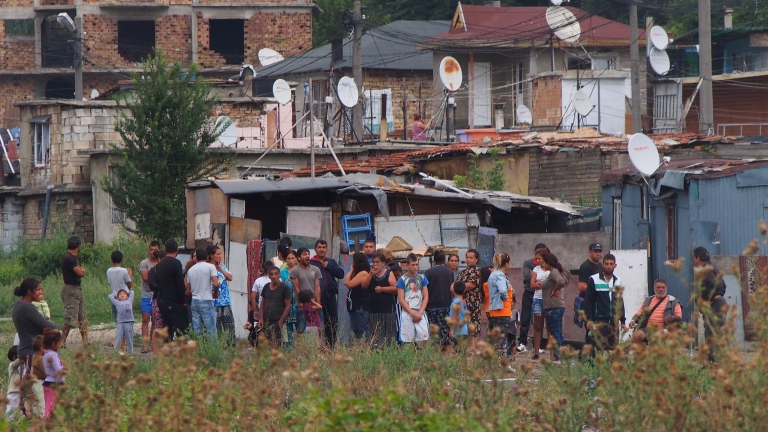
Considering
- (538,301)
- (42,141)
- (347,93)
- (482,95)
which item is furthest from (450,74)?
(538,301)

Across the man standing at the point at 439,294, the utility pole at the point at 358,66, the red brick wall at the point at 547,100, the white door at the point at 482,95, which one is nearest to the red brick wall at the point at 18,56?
the white door at the point at 482,95

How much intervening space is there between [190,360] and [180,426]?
0.49 meters

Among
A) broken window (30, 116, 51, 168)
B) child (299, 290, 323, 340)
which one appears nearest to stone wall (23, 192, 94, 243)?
broken window (30, 116, 51, 168)

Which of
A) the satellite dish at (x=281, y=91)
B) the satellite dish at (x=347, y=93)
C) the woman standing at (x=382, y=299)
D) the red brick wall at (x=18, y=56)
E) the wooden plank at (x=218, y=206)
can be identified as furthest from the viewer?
the red brick wall at (x=18, y=56)

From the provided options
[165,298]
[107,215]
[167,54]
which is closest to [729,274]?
[165,298]

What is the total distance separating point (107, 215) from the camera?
28797 mm

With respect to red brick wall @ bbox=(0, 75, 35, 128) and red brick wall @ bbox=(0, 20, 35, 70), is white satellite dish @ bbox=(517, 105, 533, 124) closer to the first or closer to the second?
red brick wall @ bbox=(0, 75, 35, 128)

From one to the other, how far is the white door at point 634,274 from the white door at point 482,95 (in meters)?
22.0

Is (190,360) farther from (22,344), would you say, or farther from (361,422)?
(22,344)

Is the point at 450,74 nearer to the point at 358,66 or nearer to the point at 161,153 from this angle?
the point at 358,66

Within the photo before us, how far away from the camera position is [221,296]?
1375cm

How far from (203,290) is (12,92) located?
43.8 m

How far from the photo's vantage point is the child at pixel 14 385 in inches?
344

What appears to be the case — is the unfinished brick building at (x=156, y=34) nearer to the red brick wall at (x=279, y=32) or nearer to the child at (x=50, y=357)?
the red brick wall at (x=279, y=32)
